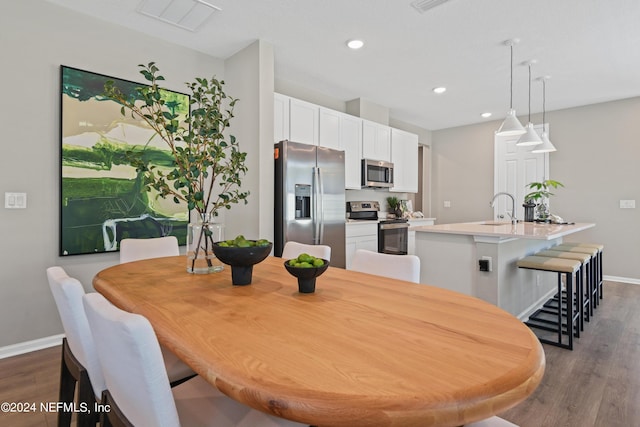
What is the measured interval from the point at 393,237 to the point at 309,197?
6.23ft

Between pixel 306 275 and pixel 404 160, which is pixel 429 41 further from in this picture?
pixel 306 275

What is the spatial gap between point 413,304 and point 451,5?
2568 millimetres

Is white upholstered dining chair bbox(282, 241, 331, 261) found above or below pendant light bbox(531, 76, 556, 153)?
below

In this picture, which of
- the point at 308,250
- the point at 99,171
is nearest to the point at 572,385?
the point at 308,250

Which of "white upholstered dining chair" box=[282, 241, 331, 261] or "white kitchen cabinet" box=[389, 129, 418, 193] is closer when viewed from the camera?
"white upholstered dining chair" box=[282, 241, 331, 261]

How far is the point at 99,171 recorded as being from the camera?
280 centimetres

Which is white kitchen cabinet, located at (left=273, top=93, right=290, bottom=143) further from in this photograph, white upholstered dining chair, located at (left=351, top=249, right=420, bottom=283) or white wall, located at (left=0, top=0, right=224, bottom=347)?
white upholstered dining chair, located at (left=351, top=249, right=420, bottom=283)

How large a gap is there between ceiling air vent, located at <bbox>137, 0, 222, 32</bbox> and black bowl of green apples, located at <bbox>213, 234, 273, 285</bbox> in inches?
87.6

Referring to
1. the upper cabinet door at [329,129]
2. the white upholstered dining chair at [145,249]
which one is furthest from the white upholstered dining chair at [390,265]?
the upper cabinet door at [329,129]

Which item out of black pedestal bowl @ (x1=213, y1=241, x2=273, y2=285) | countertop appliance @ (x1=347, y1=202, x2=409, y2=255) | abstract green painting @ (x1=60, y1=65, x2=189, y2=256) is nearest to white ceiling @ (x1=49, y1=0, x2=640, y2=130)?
abstract green painting @ (x1=60, y1=65, x2=189, y2=256)

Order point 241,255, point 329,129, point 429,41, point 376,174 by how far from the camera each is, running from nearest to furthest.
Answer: point 241,255
point 429,41
point 329,129
point 376,174

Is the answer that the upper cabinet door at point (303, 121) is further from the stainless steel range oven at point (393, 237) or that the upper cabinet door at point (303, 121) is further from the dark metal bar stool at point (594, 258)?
the dark metal bar stool at point (594, 258)

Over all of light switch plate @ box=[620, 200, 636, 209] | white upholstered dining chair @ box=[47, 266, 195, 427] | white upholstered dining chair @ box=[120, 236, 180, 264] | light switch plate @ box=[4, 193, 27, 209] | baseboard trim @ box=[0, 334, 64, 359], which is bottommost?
baseboard trim @ box=[0, 334, 64, 359]

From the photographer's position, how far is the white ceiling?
8.80ft
